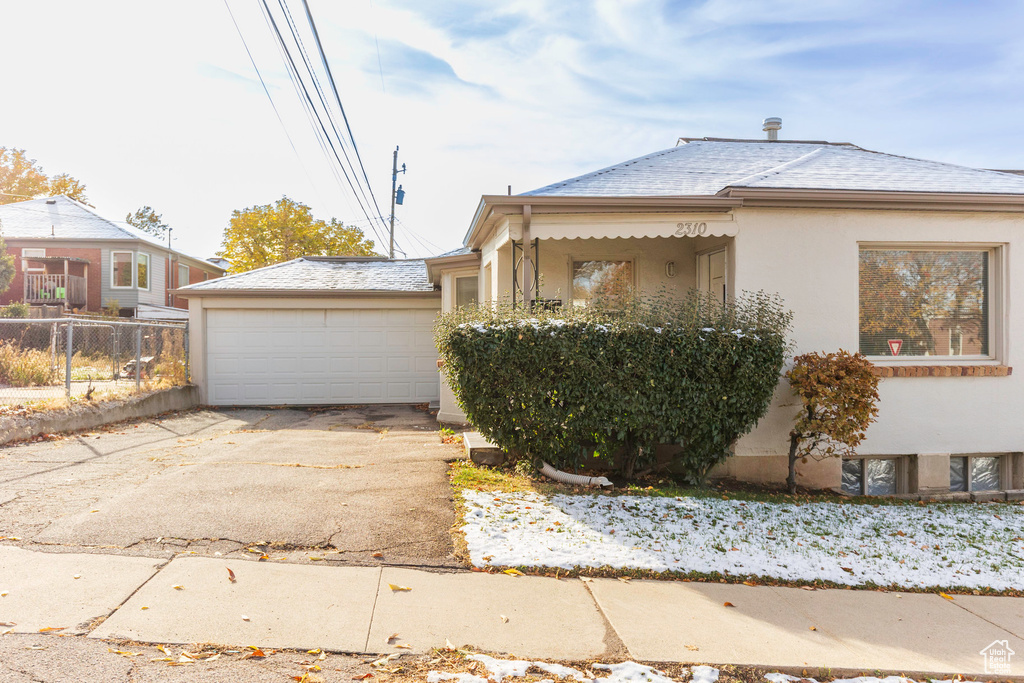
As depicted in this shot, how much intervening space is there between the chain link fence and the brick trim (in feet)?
37.9

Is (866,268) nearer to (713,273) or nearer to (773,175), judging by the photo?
(773,175)

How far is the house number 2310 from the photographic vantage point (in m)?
7.58

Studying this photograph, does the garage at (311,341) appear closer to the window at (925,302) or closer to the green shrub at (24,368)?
the green shrub at (24,368)

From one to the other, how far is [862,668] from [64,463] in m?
7.95

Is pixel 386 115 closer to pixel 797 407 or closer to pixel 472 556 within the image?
pixel 797 407

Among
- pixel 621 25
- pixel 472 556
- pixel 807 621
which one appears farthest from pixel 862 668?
pixel 621 25

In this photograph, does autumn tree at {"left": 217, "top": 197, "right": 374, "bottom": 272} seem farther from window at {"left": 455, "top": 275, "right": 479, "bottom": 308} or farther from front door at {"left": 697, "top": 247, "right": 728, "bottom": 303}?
front door at {"left": 697, "top": 247, "right": 728, "bottom": 303}

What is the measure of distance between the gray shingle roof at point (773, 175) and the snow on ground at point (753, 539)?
3.69m

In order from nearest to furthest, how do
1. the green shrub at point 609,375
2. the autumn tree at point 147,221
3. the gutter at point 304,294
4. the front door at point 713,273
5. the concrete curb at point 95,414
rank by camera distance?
the green shrub at point 609,375, the front door at point 713,273, the concrete curb at point 95,414, the gutter at point 304,294, the autumn tree at point 147,221

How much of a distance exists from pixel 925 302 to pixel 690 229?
3.19 metres

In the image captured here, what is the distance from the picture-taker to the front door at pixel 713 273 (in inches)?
329

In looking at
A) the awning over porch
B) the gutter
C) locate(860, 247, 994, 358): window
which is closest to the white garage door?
the gutter

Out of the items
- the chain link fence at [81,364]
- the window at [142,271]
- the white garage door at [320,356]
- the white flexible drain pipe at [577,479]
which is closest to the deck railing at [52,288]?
the window at [142,271]

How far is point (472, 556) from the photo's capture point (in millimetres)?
4742
